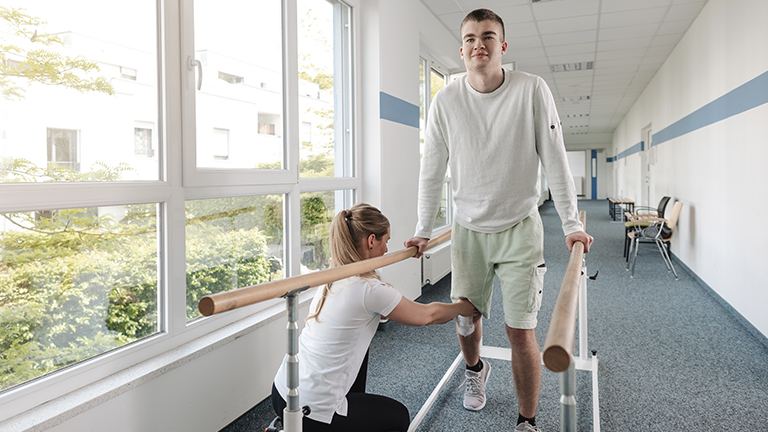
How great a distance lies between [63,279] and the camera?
1569 mm

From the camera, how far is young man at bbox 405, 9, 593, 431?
1.85m

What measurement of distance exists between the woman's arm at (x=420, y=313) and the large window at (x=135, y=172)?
1015 millimetres

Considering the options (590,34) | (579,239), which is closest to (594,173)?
(590,34)

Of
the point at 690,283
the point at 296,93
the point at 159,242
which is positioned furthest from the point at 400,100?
the point at 690,283

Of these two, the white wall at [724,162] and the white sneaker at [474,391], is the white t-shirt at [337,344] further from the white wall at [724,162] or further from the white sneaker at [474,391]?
the white wall at [724,162]

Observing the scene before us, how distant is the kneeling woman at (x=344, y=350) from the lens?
1.42 metres

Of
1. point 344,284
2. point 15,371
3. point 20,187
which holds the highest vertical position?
point 20,187

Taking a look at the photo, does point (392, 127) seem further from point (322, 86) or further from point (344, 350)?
point (344, 350)

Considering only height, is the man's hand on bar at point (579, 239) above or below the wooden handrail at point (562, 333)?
above

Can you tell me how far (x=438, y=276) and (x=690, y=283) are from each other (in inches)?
110

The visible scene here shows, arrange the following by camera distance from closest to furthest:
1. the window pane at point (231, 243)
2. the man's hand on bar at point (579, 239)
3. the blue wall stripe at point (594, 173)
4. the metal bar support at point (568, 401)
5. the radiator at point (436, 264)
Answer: the metal bar support at point (568, 401)
the man's hand on bar at point (579, 239)
the window pane at point (231, 243)
the radiator at point (436, 264)
the blue wall stripe at point (594, 173)

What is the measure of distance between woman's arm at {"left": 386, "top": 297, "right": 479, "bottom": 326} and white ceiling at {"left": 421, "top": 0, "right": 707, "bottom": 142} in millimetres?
3730

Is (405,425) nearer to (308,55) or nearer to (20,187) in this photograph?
(20,187)

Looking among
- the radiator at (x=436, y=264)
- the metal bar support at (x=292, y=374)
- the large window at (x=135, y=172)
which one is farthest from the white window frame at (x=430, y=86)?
the metal bar support at (x=292, y=374)
